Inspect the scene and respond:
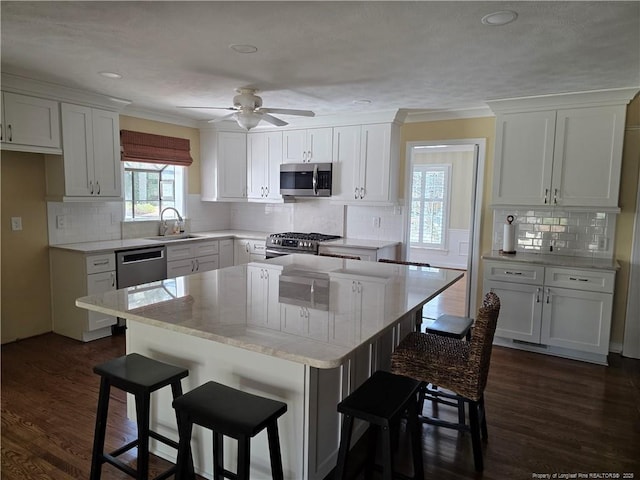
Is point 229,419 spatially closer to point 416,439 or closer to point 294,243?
point 416,439

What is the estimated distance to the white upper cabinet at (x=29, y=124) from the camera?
3.57m

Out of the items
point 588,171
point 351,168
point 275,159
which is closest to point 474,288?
point 588,171

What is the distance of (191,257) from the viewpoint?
5.10 m

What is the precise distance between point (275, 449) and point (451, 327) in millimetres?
1517

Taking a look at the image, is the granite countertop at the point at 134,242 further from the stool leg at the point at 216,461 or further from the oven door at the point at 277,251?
the stool leg at the point at 216,461

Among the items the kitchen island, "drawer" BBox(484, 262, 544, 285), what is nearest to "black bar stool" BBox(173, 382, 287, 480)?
the kitchen island

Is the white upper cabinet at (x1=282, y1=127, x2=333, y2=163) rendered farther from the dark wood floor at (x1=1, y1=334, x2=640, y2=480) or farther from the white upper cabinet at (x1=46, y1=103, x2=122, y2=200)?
the dark wood floor at (x1=1, y1=334, x2=640, y2=480)

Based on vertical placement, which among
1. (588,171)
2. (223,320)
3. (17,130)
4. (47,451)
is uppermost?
(17,130)

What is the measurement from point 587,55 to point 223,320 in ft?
9.35

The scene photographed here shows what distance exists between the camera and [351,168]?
505 cm

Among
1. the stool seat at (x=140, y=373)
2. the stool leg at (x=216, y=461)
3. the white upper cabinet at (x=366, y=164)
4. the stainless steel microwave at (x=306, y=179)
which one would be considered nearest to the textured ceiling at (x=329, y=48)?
the white upper cabinet at (x=366, y=164)

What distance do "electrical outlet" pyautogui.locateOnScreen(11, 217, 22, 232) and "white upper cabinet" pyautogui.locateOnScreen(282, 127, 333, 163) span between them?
2934 millimetres

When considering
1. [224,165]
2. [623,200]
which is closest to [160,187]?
[224,165]

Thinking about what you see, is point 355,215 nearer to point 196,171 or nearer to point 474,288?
point 474,288
